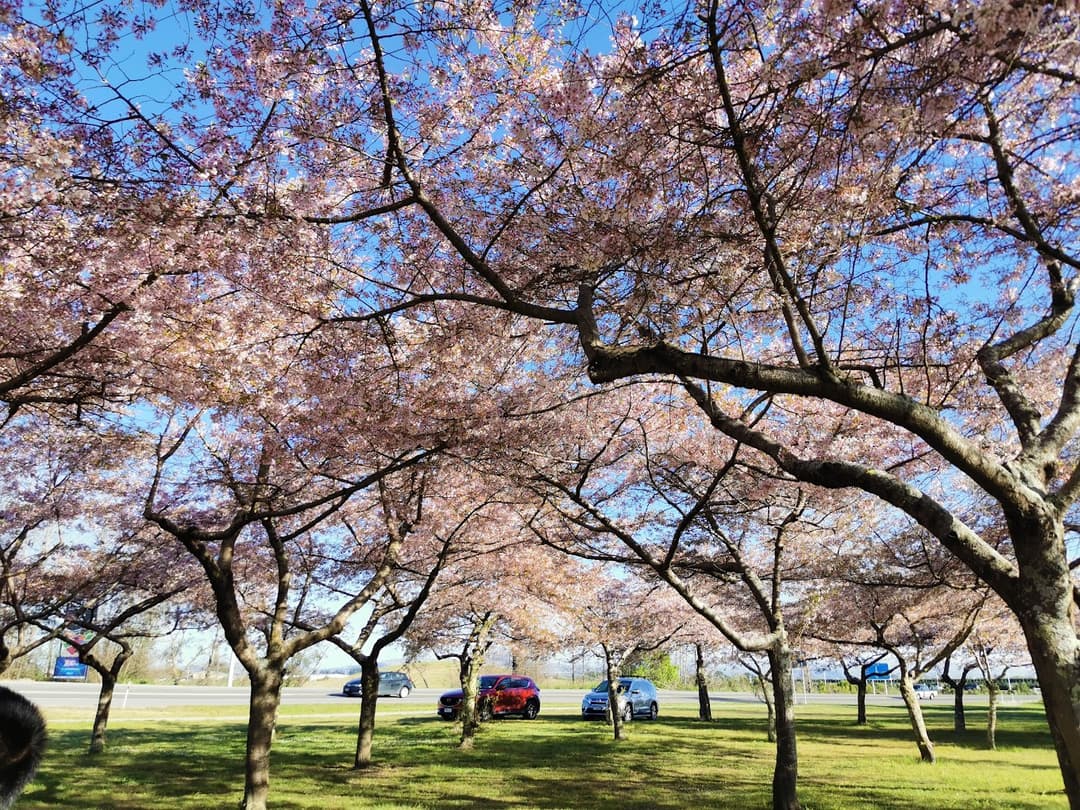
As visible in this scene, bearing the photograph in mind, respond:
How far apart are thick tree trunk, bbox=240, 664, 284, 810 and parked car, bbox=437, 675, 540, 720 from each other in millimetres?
19180

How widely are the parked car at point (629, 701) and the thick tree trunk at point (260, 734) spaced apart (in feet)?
66.9

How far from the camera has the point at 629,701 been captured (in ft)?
91.6

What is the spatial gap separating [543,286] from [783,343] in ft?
13.9

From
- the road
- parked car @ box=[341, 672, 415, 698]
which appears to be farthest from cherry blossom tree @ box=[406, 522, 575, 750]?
parked car @ box=[341, 672, 415, 698]

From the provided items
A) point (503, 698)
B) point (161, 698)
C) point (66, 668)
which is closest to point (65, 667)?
point (66, 668)

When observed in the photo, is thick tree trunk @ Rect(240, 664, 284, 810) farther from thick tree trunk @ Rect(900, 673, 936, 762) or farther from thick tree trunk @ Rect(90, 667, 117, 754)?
thick tree trunk @ Rect(900, 673, 936, 762)

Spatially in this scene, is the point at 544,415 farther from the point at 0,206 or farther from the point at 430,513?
the point at 0,206

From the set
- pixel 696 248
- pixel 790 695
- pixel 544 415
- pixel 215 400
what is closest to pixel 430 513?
pixel 544 415

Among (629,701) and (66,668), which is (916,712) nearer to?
(629,701)

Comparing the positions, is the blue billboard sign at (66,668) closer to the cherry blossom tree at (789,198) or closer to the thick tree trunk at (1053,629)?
the cherry blossom tree at (789,198)

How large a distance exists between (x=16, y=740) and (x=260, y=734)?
7.61 m

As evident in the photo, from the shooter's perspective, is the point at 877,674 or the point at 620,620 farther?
the point at 620,620

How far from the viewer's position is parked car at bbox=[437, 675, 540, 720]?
26594 mm

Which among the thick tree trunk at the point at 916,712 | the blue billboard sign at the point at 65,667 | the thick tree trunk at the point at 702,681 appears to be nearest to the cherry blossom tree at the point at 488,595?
the thick tree trunk at the point at 916,712
